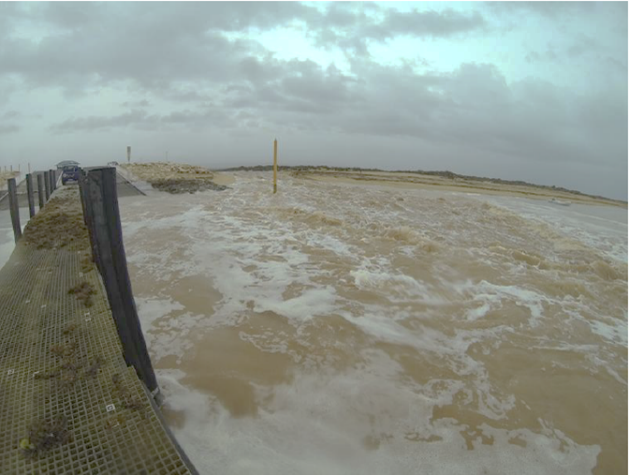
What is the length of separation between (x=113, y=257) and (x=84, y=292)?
1.56 m

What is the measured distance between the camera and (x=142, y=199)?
13.9 metres

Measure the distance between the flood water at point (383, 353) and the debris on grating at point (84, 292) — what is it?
2.54ft

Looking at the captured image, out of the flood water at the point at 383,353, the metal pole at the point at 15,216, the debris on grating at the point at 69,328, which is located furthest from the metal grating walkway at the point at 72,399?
the metal pole at the point at 15,216

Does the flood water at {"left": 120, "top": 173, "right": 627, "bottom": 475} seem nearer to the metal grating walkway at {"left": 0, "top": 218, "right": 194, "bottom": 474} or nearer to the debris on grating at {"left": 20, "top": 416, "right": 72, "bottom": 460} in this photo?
the metal grating walkway at {"left": 0, "top": 218, "right": 194, "bottom": 474}

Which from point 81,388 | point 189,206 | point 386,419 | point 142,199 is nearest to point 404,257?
point 386,419

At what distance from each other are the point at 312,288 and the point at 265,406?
2619mm

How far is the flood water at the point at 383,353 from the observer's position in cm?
282

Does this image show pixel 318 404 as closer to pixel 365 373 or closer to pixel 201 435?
pixel 365 373

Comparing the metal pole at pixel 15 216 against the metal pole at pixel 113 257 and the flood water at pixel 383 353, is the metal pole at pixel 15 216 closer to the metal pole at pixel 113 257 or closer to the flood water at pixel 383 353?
the flood water at pixel 383 353

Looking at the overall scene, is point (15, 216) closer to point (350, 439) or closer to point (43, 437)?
point (43, 437)

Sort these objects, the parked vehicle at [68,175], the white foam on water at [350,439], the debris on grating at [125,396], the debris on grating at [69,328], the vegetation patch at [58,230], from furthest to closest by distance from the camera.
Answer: the parked vehicle at [68,175], the vegetation patch at [58,230], the debris on grating at [69,328], the white foam on water at [350,439], the debris on grating at [125,396]

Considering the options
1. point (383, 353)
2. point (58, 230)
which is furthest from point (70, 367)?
point (58, 230)

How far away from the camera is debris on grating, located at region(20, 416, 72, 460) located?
189 cm

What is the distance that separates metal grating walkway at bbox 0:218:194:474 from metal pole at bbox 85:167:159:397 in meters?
0.17
